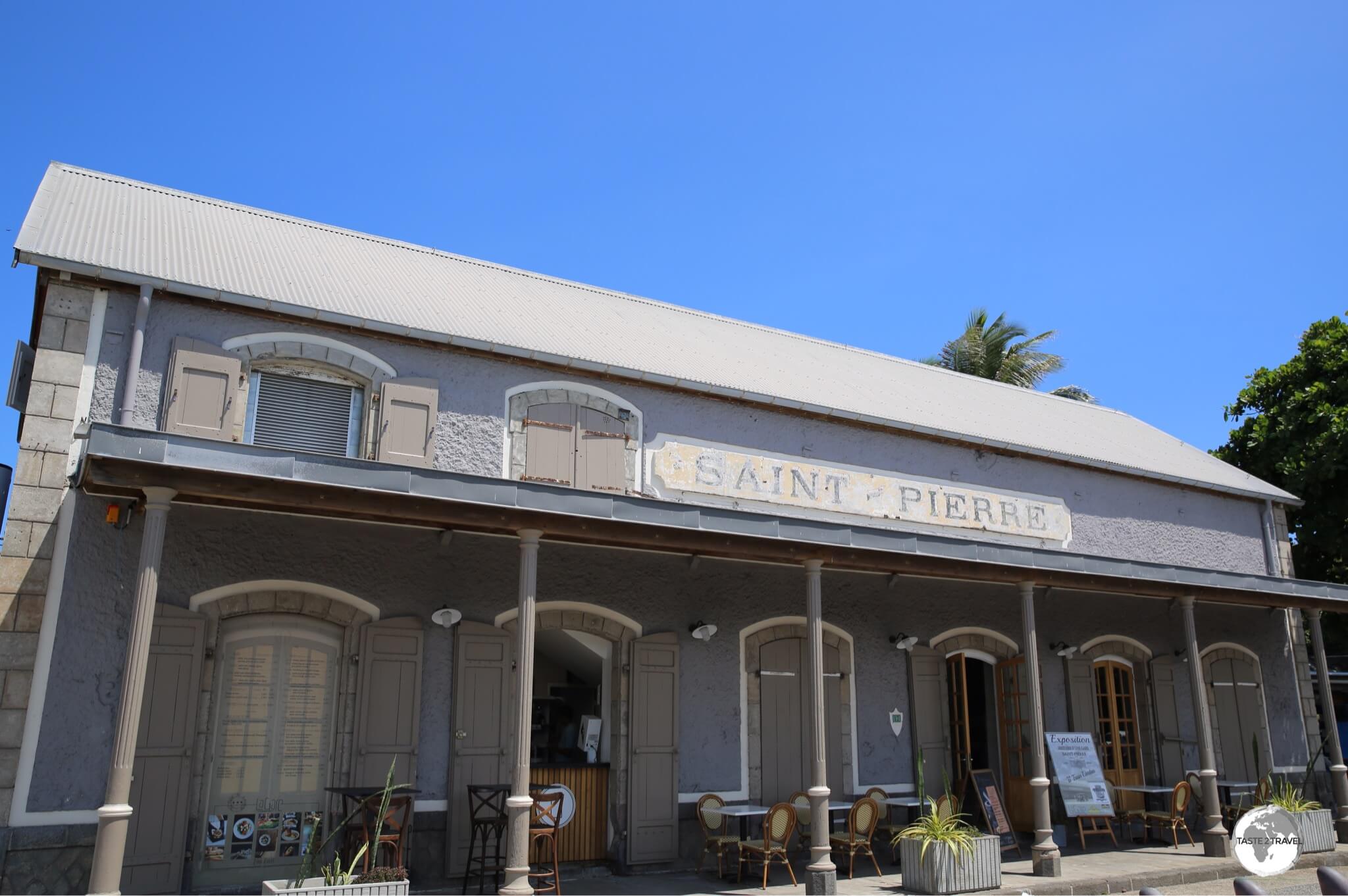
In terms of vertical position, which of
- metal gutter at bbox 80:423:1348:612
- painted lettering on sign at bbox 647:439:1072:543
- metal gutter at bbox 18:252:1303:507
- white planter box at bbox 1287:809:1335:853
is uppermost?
metal gutter at bbox 18:252:1303:507

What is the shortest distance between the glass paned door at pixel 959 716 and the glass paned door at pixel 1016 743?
41 cm

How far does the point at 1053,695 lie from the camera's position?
39.5 feet

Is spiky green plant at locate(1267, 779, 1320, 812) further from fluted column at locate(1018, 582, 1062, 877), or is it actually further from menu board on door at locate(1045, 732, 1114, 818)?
fluted column at locate(1018, 582, 1062, 877)

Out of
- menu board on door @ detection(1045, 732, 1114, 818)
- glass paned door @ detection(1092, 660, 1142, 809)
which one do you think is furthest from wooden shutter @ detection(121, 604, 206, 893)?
glass paned door @ detection(1092, 660, 1142, 809)

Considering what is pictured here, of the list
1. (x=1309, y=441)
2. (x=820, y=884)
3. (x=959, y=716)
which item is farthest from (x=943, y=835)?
(x=1309, y=441)

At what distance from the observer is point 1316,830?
10688mm

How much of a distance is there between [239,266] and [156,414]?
184 cm

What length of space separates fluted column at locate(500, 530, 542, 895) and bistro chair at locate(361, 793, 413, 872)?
3.31 ft

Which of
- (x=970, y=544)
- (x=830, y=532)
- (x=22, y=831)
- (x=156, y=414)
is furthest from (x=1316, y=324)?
(x=22, y=831)

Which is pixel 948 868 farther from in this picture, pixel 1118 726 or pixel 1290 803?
pixel 1118 726

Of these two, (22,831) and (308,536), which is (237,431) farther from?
(22,831)

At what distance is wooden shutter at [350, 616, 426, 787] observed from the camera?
26.7 ft

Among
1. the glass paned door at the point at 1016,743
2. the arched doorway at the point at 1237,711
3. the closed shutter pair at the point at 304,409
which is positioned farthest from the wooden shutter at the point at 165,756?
the arched doorway at the point at 1237,711

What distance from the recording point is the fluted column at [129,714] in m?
5.64
